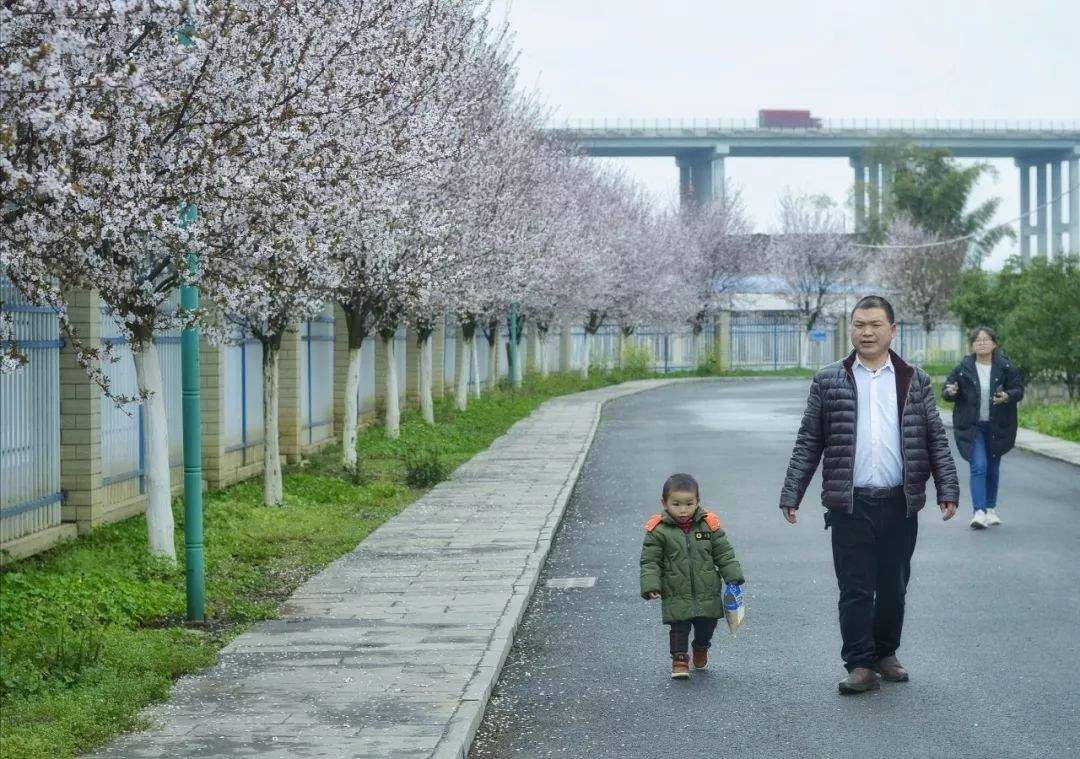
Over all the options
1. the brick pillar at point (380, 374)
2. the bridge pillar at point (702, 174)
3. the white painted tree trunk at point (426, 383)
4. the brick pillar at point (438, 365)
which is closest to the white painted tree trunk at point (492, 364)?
the brick pillar at point (438, 365)

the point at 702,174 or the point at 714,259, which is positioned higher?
the point at 702,174

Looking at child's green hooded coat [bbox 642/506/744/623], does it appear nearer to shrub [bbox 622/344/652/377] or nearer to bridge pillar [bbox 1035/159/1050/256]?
shrub [bbox 622/344/652/377]

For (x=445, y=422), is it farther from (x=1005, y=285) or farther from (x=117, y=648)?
(x=117, y=648)

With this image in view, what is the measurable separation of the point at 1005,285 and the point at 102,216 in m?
36.8

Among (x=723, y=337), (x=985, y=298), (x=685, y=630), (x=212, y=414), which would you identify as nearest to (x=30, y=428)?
(x=212, y=414)

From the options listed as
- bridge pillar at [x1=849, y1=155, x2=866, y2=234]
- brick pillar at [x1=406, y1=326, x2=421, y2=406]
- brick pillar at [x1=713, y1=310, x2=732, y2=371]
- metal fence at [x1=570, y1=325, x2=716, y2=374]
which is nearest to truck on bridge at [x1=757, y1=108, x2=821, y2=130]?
bridge pillar at [x1=849, y1=155, x2=866, y2=234]

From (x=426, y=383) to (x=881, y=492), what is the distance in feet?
77.4

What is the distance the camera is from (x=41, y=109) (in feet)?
18.7

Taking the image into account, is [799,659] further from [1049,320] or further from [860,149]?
[860,149]

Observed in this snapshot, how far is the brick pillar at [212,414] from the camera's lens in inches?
731

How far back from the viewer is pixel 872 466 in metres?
8.50

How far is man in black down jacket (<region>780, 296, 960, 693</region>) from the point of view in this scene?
8.48m

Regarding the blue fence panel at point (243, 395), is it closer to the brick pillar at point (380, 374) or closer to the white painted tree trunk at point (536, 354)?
the brick pillar at point (380, 374)

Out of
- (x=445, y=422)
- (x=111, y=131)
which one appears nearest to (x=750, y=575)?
(x=111, y=131)
